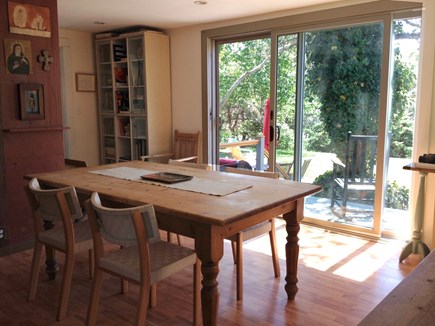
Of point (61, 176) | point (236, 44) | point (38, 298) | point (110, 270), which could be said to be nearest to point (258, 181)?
point (110, 270)

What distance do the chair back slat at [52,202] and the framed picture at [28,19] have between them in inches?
57.2

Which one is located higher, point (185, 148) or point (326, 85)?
point (326, 85)

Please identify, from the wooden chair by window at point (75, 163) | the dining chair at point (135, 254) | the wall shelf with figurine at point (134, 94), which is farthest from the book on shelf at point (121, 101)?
the dining chair at point (135, 254)

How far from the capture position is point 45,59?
3.34 meters

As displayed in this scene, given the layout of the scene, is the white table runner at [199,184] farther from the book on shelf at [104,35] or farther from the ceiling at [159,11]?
the book on shelf at [104,35]

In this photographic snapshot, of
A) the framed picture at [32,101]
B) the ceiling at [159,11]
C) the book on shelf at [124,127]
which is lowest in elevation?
the book on shelf at [124,127]

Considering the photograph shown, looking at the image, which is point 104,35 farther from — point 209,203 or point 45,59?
point 209,203

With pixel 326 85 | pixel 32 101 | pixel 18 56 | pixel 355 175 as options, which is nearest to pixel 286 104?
pixel 326 85

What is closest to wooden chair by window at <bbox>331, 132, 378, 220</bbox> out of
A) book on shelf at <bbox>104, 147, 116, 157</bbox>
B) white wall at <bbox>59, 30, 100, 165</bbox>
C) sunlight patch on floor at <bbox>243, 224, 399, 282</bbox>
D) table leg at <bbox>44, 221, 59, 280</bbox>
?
sunlight patch on floor at <bbox>243, 224, 399, 282</bbox>

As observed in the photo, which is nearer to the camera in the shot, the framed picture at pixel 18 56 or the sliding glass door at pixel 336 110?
the framed picture at pixel 18 56

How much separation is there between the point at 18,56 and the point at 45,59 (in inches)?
8.5

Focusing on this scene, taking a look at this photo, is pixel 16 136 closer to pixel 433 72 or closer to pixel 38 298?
pixel 38 298

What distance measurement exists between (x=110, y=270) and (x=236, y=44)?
10.8ft

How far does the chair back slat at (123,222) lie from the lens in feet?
5.87
